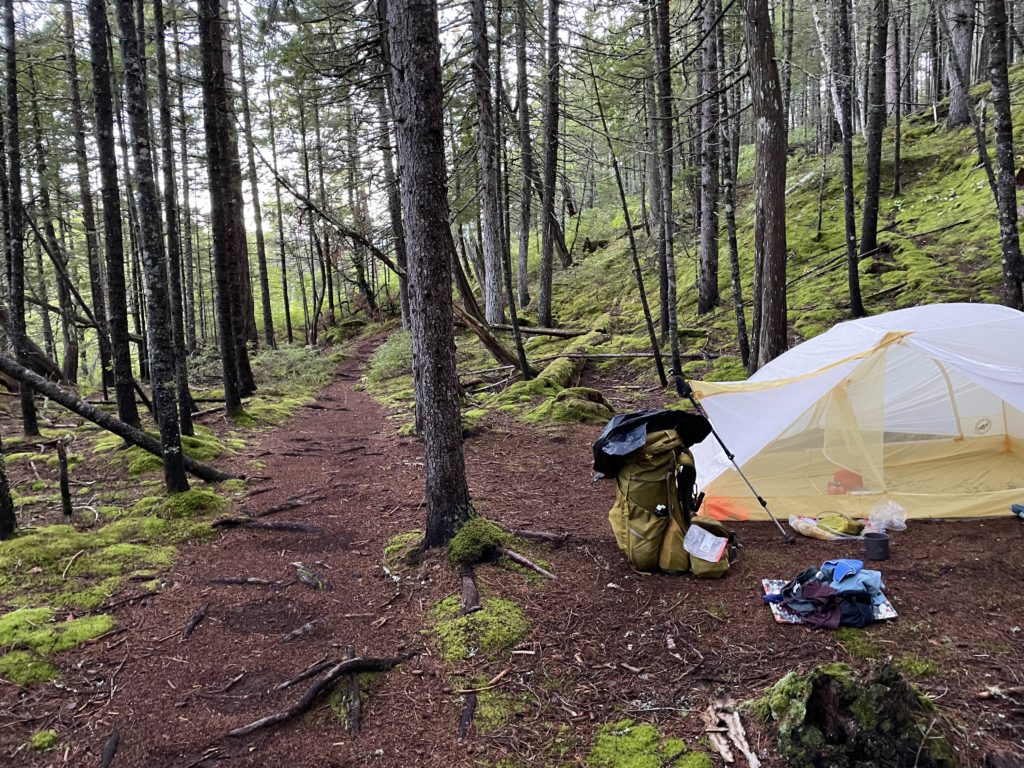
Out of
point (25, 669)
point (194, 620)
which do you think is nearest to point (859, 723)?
point (194, 620)

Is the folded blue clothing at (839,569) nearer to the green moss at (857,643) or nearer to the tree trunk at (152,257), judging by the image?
the green moss at (857,643)

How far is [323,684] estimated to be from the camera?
11.5 feet

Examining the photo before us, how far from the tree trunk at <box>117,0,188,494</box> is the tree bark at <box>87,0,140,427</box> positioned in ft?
5.12

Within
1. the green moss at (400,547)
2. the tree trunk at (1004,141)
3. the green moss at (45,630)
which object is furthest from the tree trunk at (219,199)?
the tree trunk at (1004,141)

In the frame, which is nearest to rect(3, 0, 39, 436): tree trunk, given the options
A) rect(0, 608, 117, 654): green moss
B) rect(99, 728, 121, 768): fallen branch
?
rect(0, 608, 117, 654): green moss

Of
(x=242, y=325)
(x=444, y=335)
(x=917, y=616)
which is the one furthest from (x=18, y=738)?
(x=242, y=325)

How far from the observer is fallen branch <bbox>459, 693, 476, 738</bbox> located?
10.4 ft

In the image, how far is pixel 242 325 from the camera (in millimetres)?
13250

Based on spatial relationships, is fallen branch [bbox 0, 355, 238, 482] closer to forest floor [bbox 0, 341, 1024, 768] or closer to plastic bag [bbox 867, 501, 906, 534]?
forest floor [bbox 0, 341, 1024, 768]

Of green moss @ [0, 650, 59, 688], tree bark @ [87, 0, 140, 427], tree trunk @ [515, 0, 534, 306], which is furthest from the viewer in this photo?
tree trunk @ [515, 0, 534, 306]

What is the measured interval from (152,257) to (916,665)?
7421 millimetres

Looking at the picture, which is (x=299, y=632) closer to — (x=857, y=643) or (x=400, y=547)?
(x=400, y=547)

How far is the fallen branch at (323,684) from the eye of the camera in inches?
127

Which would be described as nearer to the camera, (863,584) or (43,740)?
(43,740)
